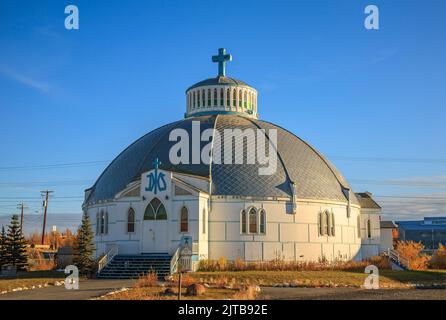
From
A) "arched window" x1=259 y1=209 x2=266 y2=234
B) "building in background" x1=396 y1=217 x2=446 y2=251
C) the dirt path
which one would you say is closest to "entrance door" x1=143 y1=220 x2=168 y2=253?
"arched window" x1=259 y1=209 x2=266 y2=234

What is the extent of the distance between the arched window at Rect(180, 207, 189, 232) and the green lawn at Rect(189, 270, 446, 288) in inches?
180

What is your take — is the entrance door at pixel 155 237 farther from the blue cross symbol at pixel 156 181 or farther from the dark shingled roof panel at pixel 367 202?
the dark shingled roof panel at pixel 367 202

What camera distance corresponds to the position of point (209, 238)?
41812 millimetres

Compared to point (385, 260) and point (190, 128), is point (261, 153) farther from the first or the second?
point (385, 260)

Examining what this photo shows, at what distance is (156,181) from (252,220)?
7.53 metres

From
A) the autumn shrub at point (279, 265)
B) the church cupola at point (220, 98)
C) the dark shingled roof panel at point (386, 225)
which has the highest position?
the church cupola at point (220, 98)

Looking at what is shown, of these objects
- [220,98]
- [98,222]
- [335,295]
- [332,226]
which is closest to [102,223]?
[98,222]

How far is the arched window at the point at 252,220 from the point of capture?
42.1 metres

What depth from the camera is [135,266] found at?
126 ft

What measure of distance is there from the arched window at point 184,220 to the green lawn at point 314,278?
4578mm

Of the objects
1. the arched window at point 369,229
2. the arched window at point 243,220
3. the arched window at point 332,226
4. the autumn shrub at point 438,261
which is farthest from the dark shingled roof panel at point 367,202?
the arched window at point 243,220

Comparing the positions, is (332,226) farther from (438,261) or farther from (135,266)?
(135,266)

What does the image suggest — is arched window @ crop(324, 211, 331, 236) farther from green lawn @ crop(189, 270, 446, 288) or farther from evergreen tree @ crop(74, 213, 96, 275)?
evergreen tree @ crop(74, 213, 96, 275)
